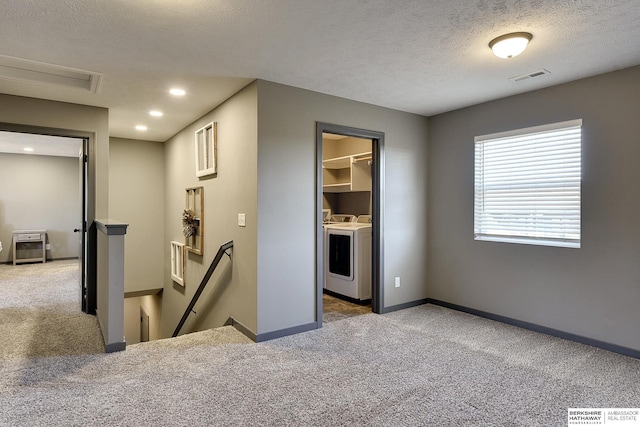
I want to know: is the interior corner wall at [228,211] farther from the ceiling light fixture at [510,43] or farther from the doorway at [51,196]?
the doorway at [51,196]

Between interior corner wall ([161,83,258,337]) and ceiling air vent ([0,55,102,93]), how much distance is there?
1265 millimetres

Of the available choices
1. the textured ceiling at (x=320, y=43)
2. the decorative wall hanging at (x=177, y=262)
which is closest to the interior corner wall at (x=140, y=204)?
the decorative wall hanging at (x=177, y=262)

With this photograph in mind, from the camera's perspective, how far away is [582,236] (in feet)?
11.2

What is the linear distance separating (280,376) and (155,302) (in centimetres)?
493

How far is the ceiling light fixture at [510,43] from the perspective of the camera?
2.53 m

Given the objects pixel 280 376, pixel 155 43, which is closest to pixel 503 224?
pixel 280 376

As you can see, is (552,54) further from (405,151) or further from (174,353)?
(174,353)

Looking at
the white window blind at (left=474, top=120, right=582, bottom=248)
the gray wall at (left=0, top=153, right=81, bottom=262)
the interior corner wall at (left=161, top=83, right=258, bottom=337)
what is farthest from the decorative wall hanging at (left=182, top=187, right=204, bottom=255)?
the gray wall at (left=0, top=153, right=81, bottom=262)

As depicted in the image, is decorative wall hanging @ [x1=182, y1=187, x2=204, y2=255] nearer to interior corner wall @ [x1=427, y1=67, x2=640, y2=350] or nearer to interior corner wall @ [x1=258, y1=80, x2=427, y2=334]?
interior corner wall @ [x1=258, y1=80, x2=427, y2=334]

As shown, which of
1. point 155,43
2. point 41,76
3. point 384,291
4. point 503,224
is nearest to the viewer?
point 155,43

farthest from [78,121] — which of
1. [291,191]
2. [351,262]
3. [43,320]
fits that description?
Answer: [351,262]

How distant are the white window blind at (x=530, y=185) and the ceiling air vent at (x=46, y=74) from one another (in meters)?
4.05

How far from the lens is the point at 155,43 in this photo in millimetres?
2664

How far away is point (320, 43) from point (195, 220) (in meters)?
3.07
